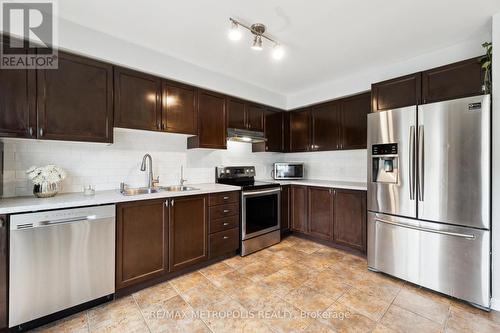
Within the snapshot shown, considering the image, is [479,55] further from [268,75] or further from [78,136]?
[78,136]

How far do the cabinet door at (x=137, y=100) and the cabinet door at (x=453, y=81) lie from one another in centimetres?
303

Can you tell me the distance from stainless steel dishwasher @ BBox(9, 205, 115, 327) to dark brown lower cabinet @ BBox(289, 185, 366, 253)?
267cm

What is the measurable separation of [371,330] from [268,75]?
319 cm

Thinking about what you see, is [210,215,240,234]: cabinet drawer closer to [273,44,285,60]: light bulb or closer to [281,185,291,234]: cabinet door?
[281,185,291,234]: cabinet door

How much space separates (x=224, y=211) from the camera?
2844 mm

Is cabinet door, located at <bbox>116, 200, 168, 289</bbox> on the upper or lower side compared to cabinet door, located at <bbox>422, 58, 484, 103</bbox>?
lower

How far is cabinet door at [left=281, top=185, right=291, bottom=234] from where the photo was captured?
3630mm

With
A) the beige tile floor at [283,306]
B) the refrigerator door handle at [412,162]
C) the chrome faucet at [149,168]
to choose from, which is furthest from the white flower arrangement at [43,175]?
the refrigerator door handle at [412,162]

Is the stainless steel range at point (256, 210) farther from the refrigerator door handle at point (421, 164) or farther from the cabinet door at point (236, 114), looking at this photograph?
the refrigerator door handle at point (421, 164)

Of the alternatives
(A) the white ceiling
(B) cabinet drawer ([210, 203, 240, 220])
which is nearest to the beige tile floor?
(B) cabinet drawer ([210, 203, 240, 220])

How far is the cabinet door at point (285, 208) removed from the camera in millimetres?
3630

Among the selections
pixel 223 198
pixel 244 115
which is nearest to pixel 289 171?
pixel 244 115

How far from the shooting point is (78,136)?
2100 mm

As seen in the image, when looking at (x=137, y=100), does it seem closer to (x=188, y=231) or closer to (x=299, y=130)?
(x=188, y=231)
